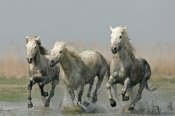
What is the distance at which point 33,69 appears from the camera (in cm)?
2120

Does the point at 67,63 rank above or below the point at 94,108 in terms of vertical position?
above

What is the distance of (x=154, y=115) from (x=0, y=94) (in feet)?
32.5

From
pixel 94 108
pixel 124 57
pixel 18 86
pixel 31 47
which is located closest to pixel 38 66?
pixel 31 47

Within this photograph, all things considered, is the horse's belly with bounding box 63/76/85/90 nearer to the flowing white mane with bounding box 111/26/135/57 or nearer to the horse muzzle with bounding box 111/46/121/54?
the horse muzzle with bounding box 111/46/121/54

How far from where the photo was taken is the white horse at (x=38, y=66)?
20867 mm

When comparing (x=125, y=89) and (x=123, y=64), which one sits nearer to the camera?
(x=125, y=89)

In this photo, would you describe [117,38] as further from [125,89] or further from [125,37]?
[125,89]

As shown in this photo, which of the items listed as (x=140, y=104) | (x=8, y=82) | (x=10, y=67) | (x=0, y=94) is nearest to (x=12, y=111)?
(x=140, y=104)

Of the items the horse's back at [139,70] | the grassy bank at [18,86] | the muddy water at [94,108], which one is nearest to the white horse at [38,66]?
the muddy water at [94,108]

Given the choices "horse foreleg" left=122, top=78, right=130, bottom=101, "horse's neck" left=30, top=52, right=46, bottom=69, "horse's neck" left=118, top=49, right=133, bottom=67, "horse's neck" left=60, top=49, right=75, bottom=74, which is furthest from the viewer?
"horse's neck" left=30, top=52, right=46, bottom=69

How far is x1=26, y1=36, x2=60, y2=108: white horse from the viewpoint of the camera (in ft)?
68.5

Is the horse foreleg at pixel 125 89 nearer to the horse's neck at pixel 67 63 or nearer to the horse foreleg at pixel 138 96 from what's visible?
the horse foreleg at pixel 138 96

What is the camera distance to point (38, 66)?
70.0 ft

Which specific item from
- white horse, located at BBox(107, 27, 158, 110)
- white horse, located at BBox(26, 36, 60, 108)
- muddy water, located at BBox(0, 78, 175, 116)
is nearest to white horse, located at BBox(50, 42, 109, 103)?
muddy water, located at BBox(0, 78, 175, 116)
